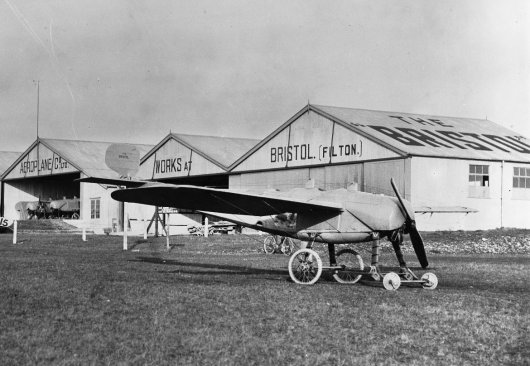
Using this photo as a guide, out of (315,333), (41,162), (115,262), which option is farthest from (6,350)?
(41,162)

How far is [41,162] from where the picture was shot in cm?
6612

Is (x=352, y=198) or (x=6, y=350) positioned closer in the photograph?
(x=6, y=350)

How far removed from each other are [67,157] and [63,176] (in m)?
6.84

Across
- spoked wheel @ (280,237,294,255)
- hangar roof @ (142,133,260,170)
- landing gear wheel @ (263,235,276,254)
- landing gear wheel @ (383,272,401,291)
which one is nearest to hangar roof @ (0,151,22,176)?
hangar roof @ (142,133,260,170)

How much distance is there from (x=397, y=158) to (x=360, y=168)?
9.93ft

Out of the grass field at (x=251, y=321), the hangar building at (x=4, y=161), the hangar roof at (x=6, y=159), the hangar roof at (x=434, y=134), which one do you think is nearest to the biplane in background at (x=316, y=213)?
the grass field at (x=251, y=321)

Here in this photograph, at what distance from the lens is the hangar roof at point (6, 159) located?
77125 millimetres

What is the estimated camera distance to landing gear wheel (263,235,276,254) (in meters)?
29.2

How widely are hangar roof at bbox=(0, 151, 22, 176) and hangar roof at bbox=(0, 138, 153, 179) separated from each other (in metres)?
6.32

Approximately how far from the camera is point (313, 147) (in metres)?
42.4

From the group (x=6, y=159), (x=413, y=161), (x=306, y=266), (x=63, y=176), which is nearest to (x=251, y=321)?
(x=306, y=266)

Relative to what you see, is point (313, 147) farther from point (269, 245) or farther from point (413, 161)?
point (269, 245)

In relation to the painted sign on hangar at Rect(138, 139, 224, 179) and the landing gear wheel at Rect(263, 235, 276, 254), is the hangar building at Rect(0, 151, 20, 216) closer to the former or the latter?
the painted sign on hangar at Rect(138, 139, 224, 179)

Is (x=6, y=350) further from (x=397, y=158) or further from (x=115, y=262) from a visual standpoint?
(x=397, y=158)
